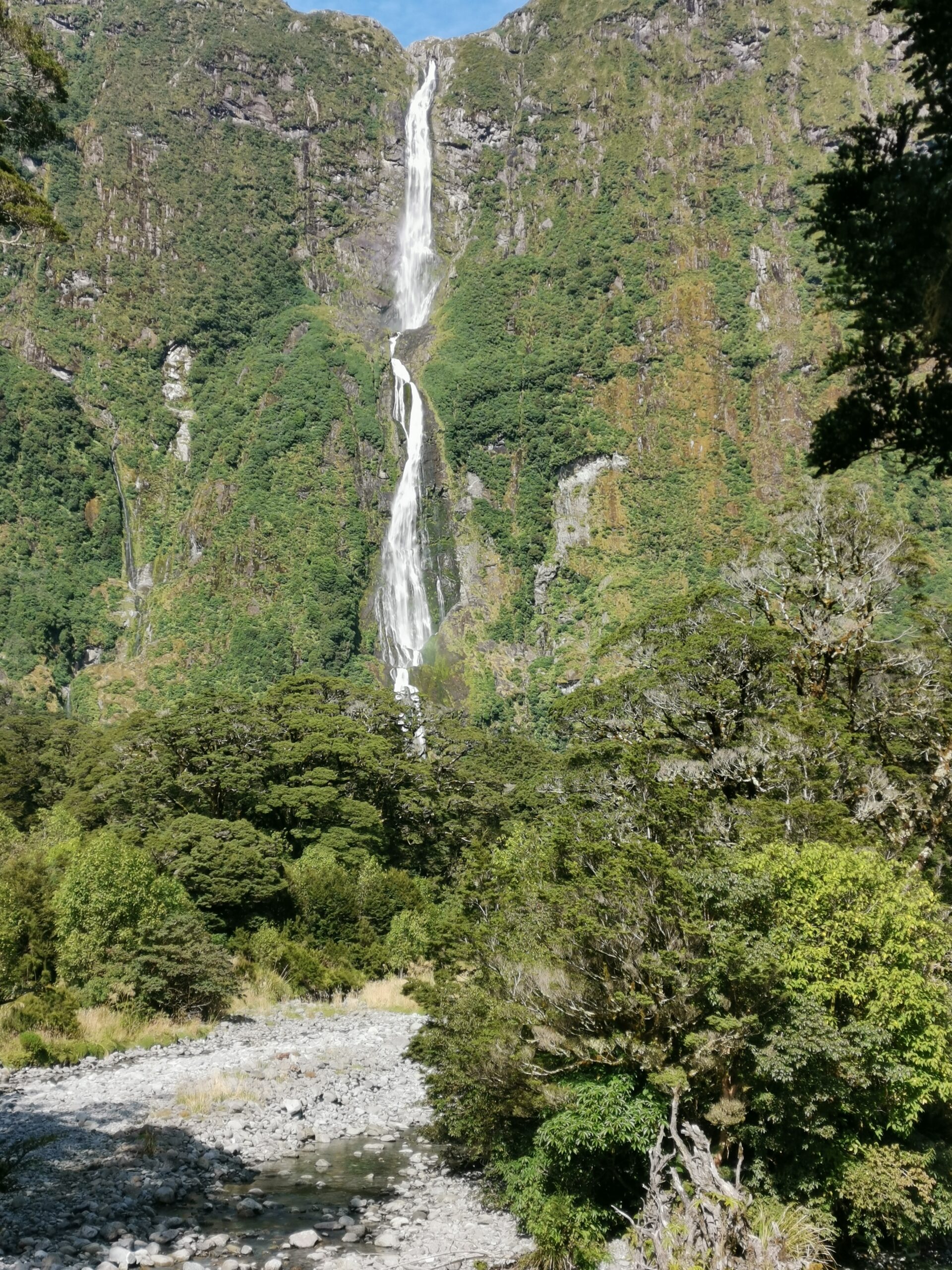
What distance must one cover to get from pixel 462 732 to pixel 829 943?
4950 centimetres

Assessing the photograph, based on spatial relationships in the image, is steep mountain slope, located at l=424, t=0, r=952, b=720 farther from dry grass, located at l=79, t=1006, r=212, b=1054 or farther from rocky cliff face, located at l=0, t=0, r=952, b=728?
dry grass, located at l=79, t=1006, r=212, b=1054

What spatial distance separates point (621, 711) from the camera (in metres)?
25.6

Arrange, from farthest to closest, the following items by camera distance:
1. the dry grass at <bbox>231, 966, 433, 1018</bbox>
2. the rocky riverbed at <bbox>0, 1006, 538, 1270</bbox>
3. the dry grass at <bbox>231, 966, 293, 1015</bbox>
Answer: the dry grass at <bbox>231, 966, 433, 1018</bbox> → the dry grass at <bbox>231, 966, 293, 1015</bbox> → the rocky riverbed at <bbox>0, 1006, 538, 1270</bbox>

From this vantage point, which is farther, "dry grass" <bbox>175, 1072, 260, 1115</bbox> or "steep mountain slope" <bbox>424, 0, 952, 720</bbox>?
"steep mountain slope" <bbox>424, 0, 952, 720</bbox>

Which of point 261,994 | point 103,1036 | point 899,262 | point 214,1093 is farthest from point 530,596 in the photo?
point 899,262

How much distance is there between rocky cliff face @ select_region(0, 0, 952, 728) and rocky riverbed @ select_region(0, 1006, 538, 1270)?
85943 mm

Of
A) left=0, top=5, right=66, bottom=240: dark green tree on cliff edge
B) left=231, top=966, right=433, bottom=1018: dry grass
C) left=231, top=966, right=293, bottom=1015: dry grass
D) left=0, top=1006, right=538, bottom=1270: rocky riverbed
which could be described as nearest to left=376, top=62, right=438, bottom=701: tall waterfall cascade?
left=231, top=966, right=433, bottom=1018: dry grass

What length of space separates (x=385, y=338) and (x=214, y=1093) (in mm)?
147402

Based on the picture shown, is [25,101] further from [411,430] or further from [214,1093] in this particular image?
[411,430]

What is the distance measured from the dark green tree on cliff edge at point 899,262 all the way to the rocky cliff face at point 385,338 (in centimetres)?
9915

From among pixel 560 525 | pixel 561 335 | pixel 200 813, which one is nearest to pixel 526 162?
pixel 561 335

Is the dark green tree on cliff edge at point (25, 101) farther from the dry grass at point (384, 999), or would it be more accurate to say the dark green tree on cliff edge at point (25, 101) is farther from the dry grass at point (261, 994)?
the dry grass at point (384, 999)

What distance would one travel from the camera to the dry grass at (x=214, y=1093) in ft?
60.5

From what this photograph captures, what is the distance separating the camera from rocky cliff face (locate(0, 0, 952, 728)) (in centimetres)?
12125
